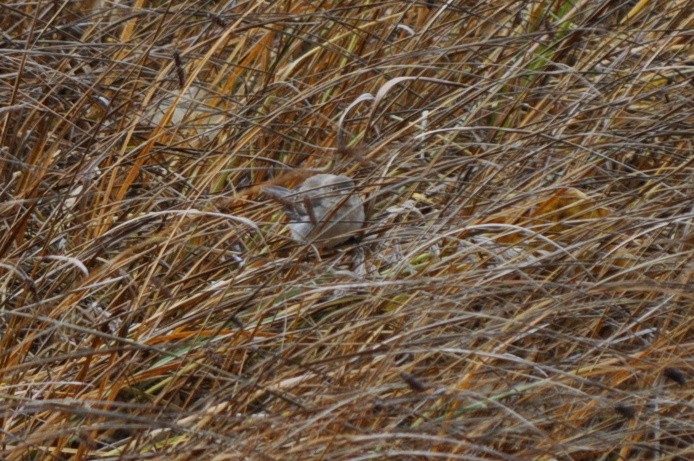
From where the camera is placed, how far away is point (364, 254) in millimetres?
1771

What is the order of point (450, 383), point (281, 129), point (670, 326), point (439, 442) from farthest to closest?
1. point (281, 129)
2. point (670, 326)
3. point (450, 383)
4. point (439, 442)

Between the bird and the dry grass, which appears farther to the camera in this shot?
the bird

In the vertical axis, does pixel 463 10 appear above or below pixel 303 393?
above

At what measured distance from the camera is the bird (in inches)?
66.4

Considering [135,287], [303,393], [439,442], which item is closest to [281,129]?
[135,287]

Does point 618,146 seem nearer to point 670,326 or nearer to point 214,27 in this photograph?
point 670,326

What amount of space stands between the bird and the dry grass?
0.11 feet

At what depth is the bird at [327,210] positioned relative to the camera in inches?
66.4

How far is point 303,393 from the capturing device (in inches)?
53.7

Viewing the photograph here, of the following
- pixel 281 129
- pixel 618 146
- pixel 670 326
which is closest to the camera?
pixel 670 326

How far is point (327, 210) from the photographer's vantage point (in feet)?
5.76

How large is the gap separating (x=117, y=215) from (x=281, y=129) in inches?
13.7

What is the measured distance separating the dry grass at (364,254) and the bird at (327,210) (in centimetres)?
3

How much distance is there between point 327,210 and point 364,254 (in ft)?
0.29
